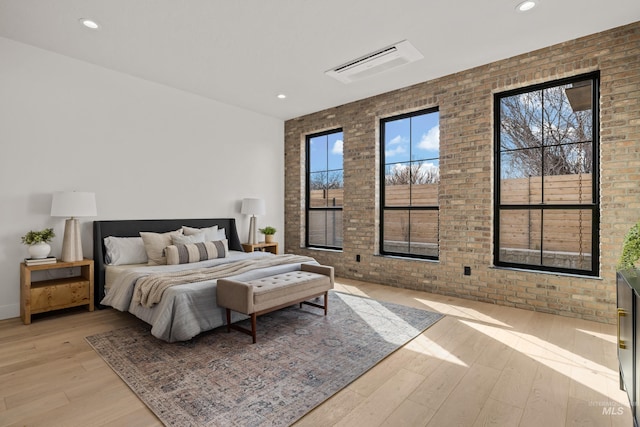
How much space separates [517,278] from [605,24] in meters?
2.76

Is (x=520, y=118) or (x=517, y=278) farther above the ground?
(x=520, y=118)

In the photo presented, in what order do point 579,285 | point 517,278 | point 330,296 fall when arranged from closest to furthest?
point 579,285 → point 517,278 → point 330,296

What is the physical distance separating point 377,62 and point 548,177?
2.43 metres

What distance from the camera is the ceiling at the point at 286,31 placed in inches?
114

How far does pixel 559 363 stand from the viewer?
251cm

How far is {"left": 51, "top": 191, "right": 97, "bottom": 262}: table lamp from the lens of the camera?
11.6 ft

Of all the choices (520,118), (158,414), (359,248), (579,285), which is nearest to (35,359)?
(158,414)

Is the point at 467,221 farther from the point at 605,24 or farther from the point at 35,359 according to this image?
the point at 35,359

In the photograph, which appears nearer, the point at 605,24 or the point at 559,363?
the point at 559,363

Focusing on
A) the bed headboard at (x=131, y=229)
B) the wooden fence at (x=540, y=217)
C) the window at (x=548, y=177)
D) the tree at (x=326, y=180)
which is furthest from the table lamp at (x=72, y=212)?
the window at (x=548, y=177)

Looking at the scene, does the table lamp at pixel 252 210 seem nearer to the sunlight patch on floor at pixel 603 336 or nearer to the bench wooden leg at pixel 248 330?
the bench wooden leg at pixel 248 330

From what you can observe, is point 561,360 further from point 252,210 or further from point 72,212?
point 72,212

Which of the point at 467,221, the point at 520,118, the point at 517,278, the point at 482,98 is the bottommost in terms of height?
the point at 517,278

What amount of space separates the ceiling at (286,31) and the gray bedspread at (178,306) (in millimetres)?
2474
